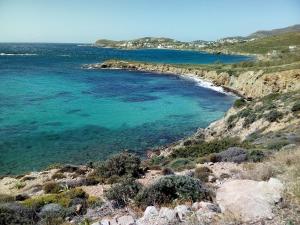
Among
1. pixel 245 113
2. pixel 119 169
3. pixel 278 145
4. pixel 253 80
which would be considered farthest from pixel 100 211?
pixel 253 80

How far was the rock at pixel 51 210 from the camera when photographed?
10.2m

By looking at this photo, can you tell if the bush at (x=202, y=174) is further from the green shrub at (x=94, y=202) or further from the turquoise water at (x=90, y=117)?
the turquoise water at (x=90, y=117)

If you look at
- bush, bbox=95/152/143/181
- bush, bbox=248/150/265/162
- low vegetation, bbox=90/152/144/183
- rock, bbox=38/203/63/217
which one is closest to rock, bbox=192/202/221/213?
rock, bbox=38/203/63/217

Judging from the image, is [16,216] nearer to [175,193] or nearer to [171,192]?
[171,192]

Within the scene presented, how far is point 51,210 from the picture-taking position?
34.7 ft

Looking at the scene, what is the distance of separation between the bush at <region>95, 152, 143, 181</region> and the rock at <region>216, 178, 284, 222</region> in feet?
22.0

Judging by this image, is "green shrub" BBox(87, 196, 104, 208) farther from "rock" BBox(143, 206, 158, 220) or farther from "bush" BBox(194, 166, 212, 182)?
"bush" BBox(194, 166, 212, 182)

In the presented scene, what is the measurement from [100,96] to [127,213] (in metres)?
48.1

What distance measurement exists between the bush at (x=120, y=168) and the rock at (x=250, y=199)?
6.70 metres

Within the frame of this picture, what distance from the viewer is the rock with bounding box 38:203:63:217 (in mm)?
10180

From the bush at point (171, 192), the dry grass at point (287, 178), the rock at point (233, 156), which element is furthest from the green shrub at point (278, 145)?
the bush at point (171, 192)

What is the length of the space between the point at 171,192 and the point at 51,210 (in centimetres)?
360

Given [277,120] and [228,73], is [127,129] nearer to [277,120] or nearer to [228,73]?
[277,120]

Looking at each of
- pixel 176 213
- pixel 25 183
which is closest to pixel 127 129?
pixel 25 183
